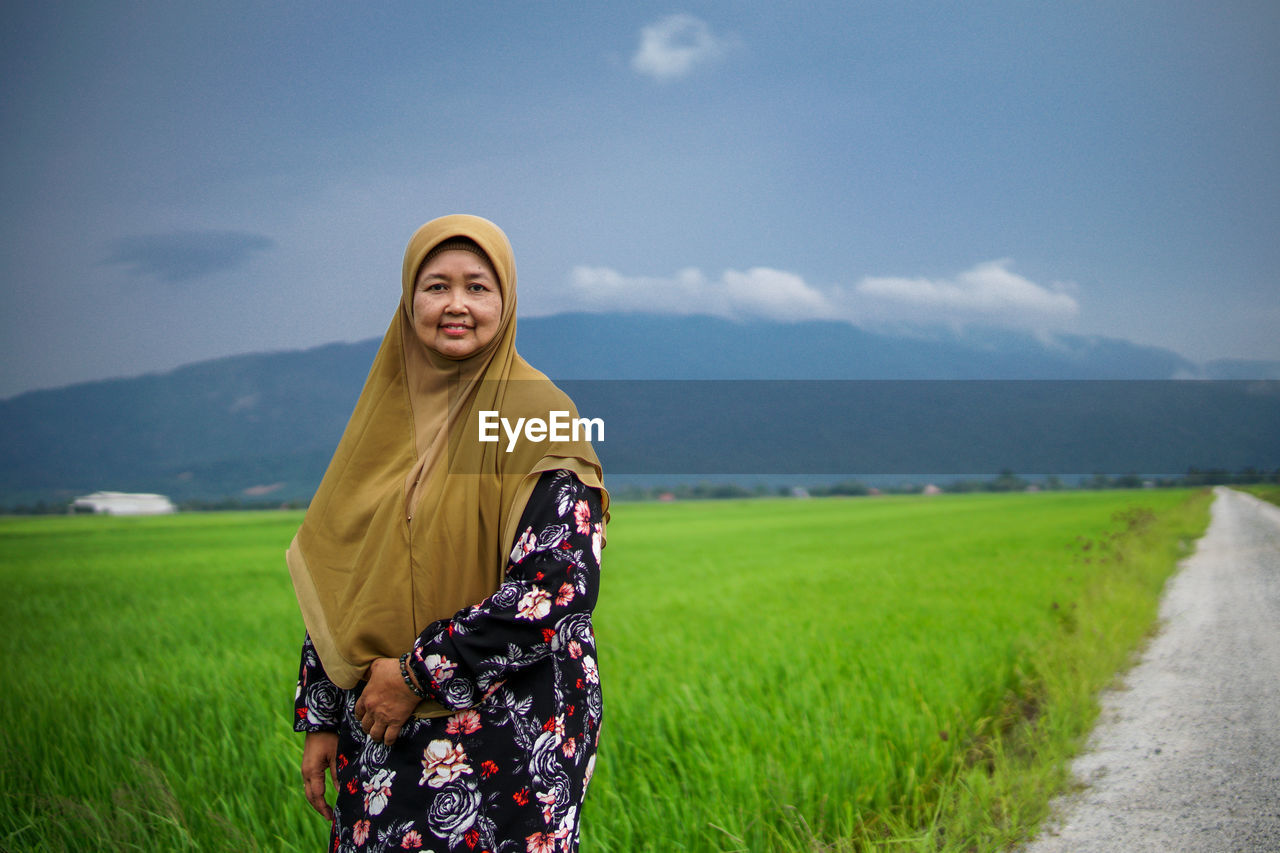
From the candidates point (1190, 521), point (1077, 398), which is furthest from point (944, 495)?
point (1077, 398)

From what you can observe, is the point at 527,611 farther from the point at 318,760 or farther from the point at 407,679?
the point at 318,760

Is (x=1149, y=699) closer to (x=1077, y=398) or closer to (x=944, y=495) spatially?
(x=1077, y=398)

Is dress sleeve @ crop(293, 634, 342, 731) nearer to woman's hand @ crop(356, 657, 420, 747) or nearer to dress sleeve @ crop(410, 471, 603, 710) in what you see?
woman's hand @ crop(356, 657, 420, 747)

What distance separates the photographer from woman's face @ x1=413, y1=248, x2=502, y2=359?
1.45 meters

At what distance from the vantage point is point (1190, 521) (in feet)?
38.7

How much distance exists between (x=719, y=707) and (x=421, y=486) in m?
2.52

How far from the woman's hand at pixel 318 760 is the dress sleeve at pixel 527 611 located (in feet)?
1.54

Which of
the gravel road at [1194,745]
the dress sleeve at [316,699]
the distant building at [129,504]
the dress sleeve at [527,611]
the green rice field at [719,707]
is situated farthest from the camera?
the distant building at [129,504]

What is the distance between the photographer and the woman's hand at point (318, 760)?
169 cm

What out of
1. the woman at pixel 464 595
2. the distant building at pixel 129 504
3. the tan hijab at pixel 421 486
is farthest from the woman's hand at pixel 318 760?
the distant building at pixel 129 504

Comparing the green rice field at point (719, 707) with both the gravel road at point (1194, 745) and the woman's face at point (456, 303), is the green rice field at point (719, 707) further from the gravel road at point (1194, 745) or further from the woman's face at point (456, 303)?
the woman's face at point (456, 303)

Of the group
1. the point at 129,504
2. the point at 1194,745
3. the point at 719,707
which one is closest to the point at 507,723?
the point at 719,707

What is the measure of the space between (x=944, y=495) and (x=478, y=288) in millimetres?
39875

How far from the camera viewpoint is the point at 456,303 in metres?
1.43
